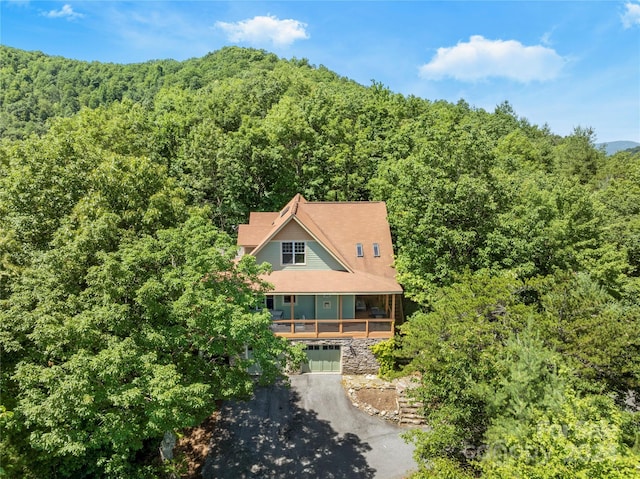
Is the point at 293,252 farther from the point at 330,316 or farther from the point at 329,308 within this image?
the point at 330,316

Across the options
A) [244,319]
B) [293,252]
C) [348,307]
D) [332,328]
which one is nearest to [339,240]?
[293,252]

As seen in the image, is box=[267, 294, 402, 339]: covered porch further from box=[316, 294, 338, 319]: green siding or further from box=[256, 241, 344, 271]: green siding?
box=[256, 241, 344, 271]: green siding

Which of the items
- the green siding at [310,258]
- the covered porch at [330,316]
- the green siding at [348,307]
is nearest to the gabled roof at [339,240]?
the green siding at [310,258]

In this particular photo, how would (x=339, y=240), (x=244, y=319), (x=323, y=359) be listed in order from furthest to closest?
(x=339, y=240) < (x=323, y=359) < (x=244, y=319)

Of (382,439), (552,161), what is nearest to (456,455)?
(382,439)

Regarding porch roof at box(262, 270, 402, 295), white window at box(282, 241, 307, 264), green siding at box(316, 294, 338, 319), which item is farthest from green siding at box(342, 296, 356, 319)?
white window at box(282, 241, 307, 264)
